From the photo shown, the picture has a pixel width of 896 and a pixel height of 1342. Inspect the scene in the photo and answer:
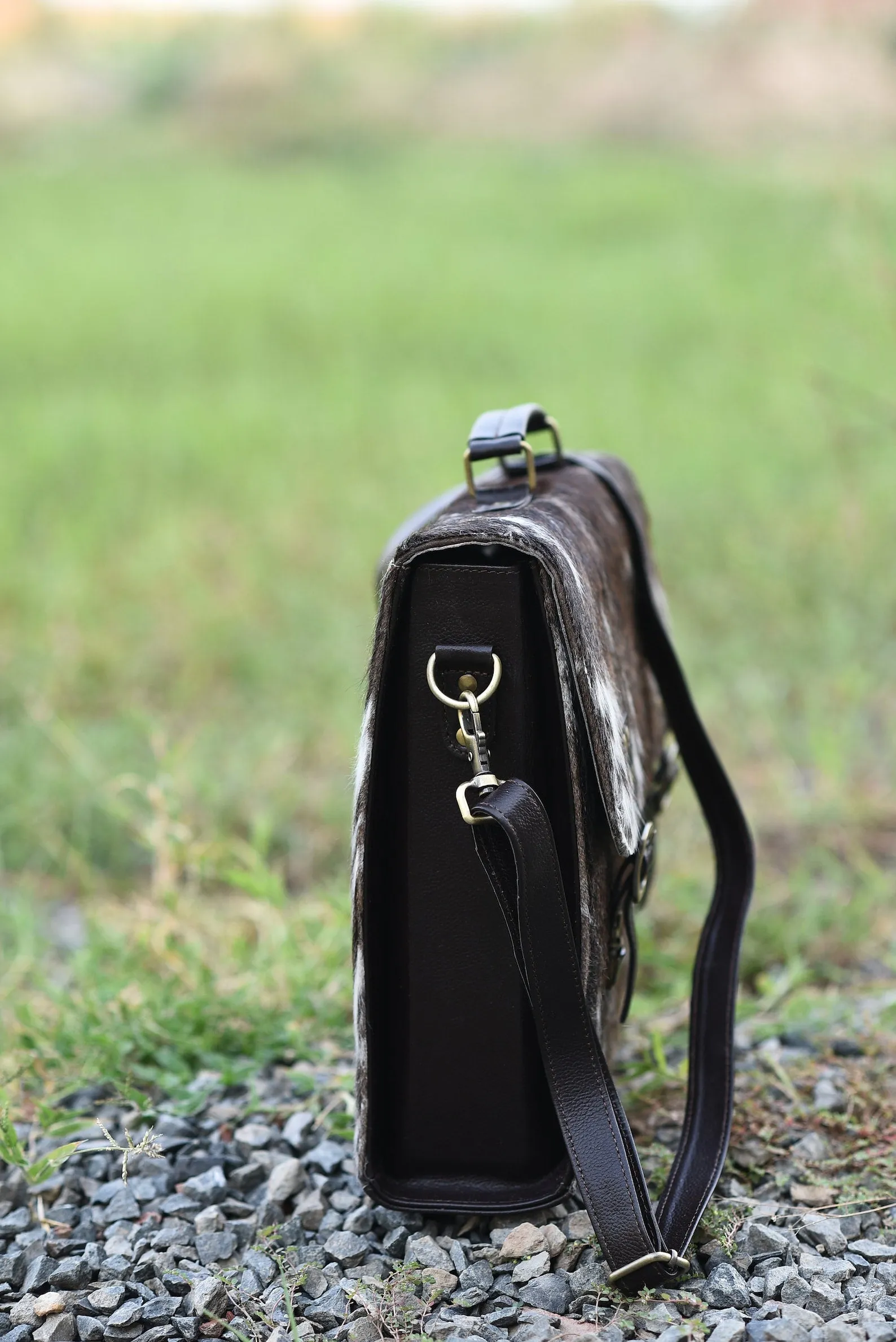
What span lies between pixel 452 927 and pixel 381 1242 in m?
0.39

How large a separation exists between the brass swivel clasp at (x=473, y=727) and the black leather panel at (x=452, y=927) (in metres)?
0.02

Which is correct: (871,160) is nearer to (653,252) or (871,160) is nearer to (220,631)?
(653,252)

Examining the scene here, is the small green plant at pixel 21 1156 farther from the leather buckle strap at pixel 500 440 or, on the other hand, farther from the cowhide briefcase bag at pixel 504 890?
the leather buckle strap at pixel 500 440

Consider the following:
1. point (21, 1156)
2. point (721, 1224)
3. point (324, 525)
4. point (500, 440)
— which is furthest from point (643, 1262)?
point (324, 525)

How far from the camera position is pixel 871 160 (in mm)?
7965

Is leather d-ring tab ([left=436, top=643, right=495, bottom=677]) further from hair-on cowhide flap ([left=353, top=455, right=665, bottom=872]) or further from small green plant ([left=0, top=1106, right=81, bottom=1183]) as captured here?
small green plant ([left=0, top=1106, right=81, bottom=1183])

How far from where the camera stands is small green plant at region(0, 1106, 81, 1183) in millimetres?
1499

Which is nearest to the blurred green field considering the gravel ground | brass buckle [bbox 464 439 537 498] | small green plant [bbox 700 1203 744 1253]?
the gravel ground

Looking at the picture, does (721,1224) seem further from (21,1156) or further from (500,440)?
(500,440)

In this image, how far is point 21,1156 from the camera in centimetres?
154

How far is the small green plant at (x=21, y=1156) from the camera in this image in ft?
4.92

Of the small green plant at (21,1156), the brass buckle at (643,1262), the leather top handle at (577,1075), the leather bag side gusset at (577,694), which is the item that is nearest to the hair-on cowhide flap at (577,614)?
the leather bag side gusset at (577,694)

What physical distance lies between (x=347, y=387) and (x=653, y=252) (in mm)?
3794

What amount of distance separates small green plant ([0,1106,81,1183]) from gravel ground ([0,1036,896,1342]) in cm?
4
